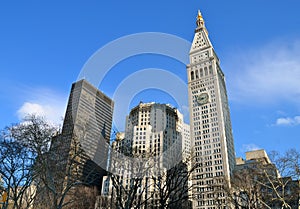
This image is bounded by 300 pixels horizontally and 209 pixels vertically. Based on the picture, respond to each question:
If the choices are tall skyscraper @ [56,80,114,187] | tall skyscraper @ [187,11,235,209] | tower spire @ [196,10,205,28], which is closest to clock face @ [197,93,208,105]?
tall skyscraper @ [187,11,235,209]

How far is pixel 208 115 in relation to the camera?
90438 mm

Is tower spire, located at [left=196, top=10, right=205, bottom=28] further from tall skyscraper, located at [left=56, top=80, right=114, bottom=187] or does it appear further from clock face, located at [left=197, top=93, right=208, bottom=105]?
tall skyscraper, located at [left=56, top=80, right=114, bottom=187]

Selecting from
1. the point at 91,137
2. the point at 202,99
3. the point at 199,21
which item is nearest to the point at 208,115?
the point at 202,99

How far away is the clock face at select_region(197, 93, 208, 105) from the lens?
306ft

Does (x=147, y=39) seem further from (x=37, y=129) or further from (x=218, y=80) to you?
(x=218, y=80)

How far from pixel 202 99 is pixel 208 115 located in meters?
7.37

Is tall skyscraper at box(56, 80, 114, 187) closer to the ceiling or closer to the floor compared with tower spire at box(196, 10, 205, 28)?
closer to the floor

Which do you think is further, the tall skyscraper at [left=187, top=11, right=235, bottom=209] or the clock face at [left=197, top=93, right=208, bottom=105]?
the clock face at [left=197, top=93, right=208, bottom=105]

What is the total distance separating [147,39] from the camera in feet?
49.6

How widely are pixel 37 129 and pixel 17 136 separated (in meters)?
1.91

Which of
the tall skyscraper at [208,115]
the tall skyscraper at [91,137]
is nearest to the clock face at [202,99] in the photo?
the tall skyscraper at [208,115]

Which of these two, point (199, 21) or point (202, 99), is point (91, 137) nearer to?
point (202, 99)

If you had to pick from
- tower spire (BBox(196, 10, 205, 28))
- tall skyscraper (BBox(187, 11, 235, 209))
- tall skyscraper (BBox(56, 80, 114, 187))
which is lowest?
tall skyscraper (BBox(56, 80, 114, 187))

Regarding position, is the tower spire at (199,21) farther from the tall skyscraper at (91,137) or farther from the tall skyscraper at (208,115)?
the tall skyscraper at (91,137)
